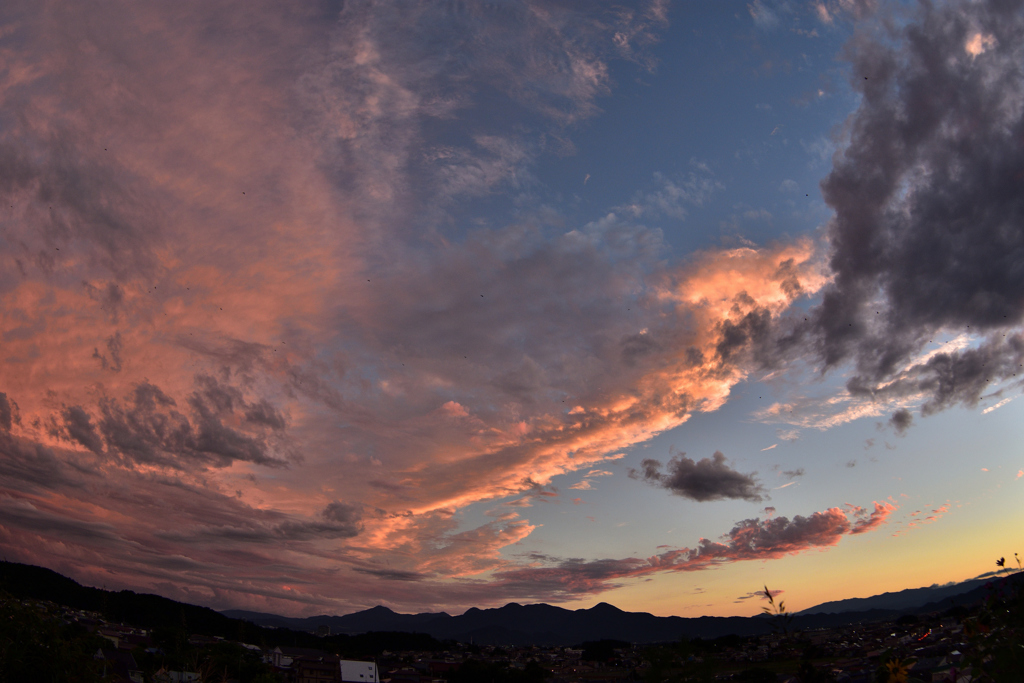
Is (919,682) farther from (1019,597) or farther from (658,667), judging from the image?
(658,667)

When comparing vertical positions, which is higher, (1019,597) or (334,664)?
(1019,597)

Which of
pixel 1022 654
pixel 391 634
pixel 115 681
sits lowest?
pixel 391 634

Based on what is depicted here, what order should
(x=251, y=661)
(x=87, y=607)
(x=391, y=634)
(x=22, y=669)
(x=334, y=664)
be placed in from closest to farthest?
(x=22, y=669) < (x=251, y=661) < (x=334, y=664) < (x=87, y=607) < (x=391, y=634)

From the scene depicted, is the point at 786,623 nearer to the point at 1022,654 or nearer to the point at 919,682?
the point at 1022,654

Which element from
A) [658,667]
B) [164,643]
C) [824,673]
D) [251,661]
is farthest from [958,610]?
[164,643]

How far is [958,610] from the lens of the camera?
6.30m

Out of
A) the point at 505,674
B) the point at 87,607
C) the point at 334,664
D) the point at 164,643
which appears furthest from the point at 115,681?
the point at 87,607

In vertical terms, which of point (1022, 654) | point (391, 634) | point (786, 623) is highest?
point (786, 623)

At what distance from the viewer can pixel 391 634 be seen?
19662cm

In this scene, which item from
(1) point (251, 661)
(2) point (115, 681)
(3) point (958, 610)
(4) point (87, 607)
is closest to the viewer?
(3) point (958, 610)

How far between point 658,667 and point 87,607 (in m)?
192

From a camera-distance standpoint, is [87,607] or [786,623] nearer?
[786,623]

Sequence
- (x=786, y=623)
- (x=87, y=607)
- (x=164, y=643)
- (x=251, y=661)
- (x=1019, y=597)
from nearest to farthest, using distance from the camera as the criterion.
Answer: (x=786, y=623), (x=1019, y=597), (x=251, y=661), (x=164, y=643), (x=87, y=607)

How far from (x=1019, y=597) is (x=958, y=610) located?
Result: 5.04ft
